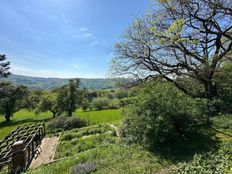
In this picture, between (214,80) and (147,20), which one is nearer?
(214,80)

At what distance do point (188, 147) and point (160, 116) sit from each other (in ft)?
5.49

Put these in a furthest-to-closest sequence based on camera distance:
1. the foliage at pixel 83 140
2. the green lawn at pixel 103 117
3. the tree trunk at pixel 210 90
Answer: the green lawn at pixel 103 117 < the tree trunk at pixel 210 90 < the foliage at pixel 83 140

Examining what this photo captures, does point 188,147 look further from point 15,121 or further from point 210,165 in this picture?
point 15,121

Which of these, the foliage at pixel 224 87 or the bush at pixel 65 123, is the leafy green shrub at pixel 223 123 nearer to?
the foliage at pixel 224 87

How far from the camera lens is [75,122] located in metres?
33.5

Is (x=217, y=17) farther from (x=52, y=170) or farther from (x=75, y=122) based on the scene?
(x=75, y=122)

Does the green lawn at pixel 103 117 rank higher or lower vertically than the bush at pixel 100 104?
lower

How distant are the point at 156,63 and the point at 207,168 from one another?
1440 centimetres

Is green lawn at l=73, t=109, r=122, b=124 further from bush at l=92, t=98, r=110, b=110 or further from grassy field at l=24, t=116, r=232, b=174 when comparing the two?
grassy field at l=24, t=116, r=232, b=174

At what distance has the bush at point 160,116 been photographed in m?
9.63

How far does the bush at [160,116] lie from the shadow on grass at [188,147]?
326 mm

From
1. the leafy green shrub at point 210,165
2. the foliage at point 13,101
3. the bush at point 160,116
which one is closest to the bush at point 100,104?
the foliage at point 13,101

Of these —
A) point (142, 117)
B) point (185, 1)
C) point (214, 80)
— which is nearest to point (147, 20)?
point (185, 1)

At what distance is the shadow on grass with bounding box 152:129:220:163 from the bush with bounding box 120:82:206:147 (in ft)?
1.07
